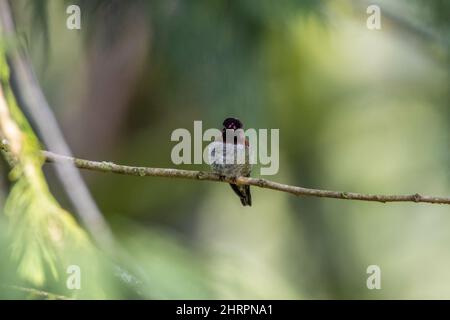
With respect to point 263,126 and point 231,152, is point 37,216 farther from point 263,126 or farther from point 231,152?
point 263,126

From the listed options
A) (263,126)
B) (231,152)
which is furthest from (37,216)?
(263,126)

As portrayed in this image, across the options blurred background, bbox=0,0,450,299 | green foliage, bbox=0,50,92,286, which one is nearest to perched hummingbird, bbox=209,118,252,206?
blurred background, bbox=0,0,450,299

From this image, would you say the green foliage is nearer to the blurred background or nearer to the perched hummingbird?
the blurred background

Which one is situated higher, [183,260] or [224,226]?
[224,226]

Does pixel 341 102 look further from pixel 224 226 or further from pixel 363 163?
pixel 224 226
